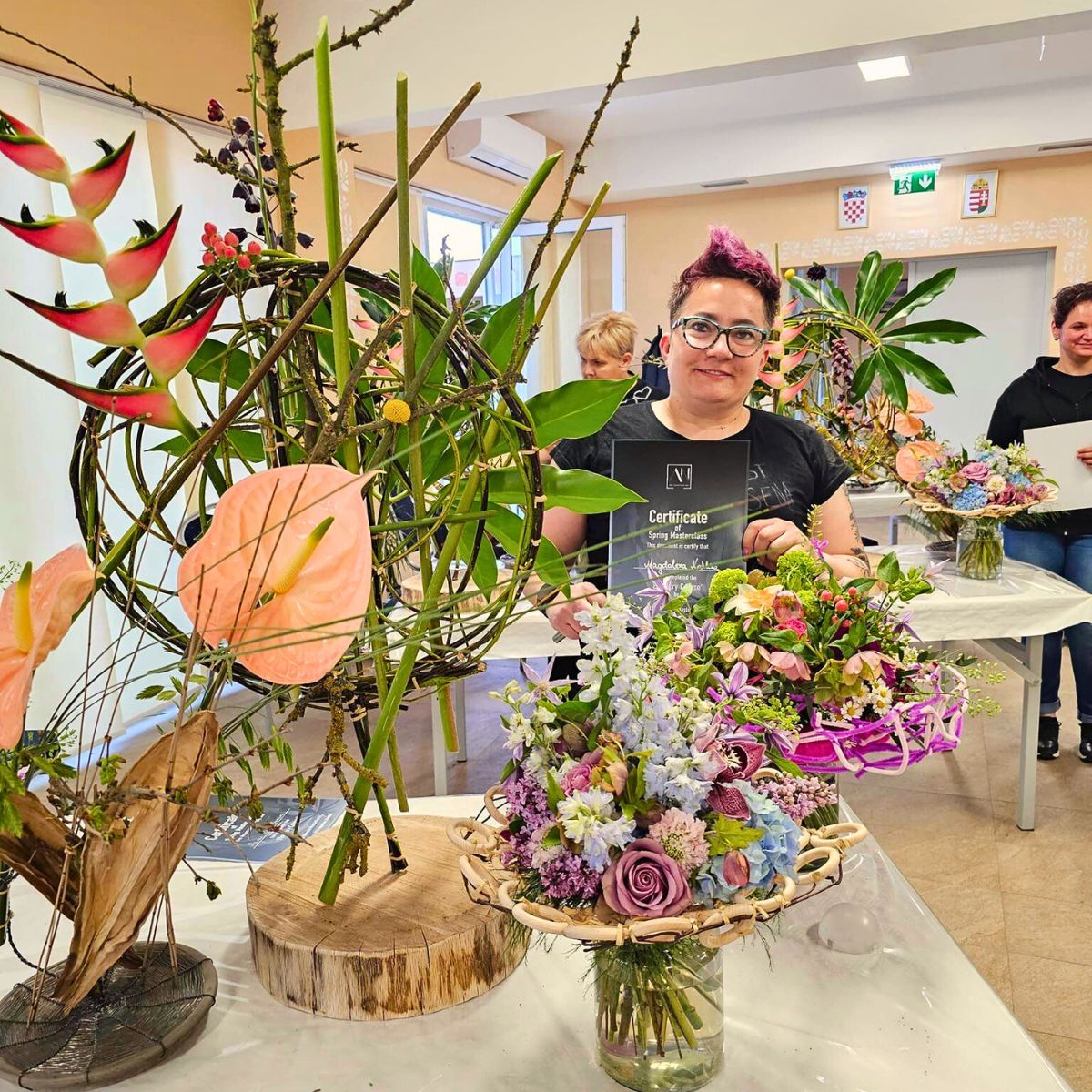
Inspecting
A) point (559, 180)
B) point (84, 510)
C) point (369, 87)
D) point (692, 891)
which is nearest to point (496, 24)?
point (369, 87)

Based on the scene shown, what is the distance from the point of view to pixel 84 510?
2.58ft

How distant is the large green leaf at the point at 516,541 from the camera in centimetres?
79

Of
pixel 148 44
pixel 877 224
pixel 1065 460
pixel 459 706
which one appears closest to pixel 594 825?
pixel 459 706

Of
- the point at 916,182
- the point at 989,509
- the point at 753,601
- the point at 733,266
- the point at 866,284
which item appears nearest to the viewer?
the point at 753,601

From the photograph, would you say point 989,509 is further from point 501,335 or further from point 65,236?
point 65,236

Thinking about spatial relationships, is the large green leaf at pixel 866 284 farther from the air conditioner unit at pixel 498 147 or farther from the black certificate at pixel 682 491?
the air conditioner unit at pixel 498 147

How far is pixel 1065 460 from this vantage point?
2906 mm

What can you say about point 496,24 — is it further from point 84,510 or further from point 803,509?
point 84,510

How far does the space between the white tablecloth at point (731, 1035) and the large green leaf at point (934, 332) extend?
211 cm

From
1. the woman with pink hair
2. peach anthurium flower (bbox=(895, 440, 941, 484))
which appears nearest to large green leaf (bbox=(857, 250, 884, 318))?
peach anthurium flower (bbox=(895, 440, 941, 484))

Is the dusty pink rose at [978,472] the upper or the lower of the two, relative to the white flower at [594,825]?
upper

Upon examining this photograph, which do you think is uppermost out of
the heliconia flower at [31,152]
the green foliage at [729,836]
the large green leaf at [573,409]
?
the heliconia flower at [31,152]

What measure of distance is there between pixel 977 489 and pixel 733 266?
139 centimetres

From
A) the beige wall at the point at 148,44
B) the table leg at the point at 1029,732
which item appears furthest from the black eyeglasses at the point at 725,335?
the beige wall at the point at 148,44
